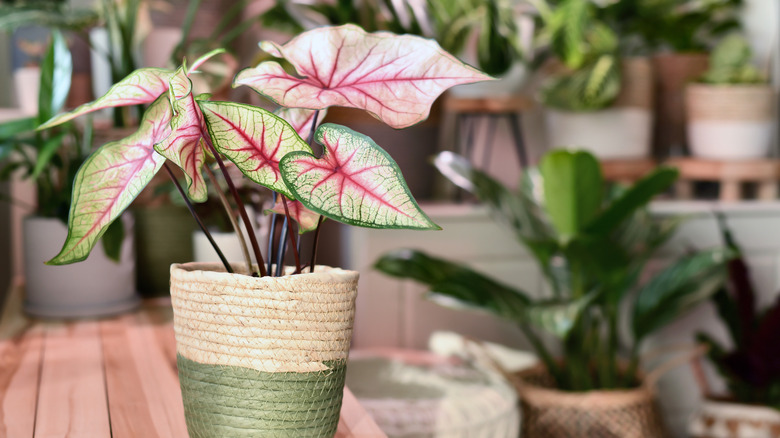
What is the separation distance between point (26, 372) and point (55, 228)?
39 centimetres

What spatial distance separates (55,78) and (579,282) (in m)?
1.10

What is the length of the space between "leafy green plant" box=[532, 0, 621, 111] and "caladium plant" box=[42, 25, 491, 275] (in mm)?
1400

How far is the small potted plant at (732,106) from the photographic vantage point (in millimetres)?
1929

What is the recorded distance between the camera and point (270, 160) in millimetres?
526

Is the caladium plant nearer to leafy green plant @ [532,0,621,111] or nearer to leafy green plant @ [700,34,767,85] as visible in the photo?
leafy green plant @ [532,0,621,111]

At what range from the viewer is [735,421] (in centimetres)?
170

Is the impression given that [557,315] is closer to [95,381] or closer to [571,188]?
[571,188]

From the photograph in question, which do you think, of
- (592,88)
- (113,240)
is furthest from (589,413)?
(113,240)

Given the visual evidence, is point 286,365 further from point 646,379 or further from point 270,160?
point 646,379

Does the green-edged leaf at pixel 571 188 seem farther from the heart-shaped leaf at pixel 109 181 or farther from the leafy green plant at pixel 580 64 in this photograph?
the heart-shaped leaf at pixel 109 181

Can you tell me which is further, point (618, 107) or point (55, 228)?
point (618, 107)

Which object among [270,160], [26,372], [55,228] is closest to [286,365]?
[270,160]

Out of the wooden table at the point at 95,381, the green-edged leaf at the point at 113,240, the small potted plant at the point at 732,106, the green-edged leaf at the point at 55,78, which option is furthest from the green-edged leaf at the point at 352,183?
the small potted plant at the point at 732,106

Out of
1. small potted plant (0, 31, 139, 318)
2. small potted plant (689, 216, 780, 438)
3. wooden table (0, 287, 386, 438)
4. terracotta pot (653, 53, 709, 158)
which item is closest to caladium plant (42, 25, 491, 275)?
wooden table (0, 287, 386, 438)
